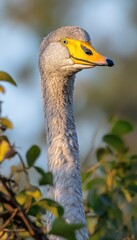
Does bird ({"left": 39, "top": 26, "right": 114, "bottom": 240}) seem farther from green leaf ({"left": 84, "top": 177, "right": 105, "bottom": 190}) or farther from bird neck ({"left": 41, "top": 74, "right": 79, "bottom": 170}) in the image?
green leaf ({"left": 84, "top": 177, "right": 105, "bottom": 190})

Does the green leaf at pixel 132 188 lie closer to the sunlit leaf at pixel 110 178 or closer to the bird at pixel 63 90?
the sunlit leaf at pixel 110 178

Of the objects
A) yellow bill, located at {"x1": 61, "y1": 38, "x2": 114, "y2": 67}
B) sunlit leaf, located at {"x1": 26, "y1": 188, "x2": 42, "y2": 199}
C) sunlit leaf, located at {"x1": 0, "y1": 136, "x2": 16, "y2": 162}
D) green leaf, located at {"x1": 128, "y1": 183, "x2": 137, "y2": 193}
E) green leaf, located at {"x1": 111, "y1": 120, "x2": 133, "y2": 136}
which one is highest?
yellow bill, located at {"x1": 61, "y1": 38, "x2": 114, "y2": 67}

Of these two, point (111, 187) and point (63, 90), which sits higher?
point (63, 90)

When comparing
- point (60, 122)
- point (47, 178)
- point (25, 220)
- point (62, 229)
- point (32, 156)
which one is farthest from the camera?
point (60, 122)

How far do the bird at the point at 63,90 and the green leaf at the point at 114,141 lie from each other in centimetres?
49

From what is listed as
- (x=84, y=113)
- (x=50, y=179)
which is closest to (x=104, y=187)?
(x=50, y=179)

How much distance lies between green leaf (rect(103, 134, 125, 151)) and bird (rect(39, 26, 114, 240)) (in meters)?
→ 0.49

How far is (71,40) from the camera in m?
5.43

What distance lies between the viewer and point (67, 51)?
17.7 ft

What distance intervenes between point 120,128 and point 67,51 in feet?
2.22

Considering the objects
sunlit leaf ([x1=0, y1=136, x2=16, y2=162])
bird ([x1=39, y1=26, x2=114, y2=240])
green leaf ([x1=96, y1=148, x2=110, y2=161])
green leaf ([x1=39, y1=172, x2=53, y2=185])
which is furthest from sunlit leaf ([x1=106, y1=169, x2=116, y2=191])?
sunlit leaf ([x1=0, y1=136, x2=16, y2=162])

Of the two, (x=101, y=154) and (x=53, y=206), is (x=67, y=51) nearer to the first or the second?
(x=101, y=154)

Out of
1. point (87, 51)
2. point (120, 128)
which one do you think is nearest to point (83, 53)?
point (87, 51)

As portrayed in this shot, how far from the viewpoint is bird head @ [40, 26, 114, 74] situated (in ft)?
17.4
